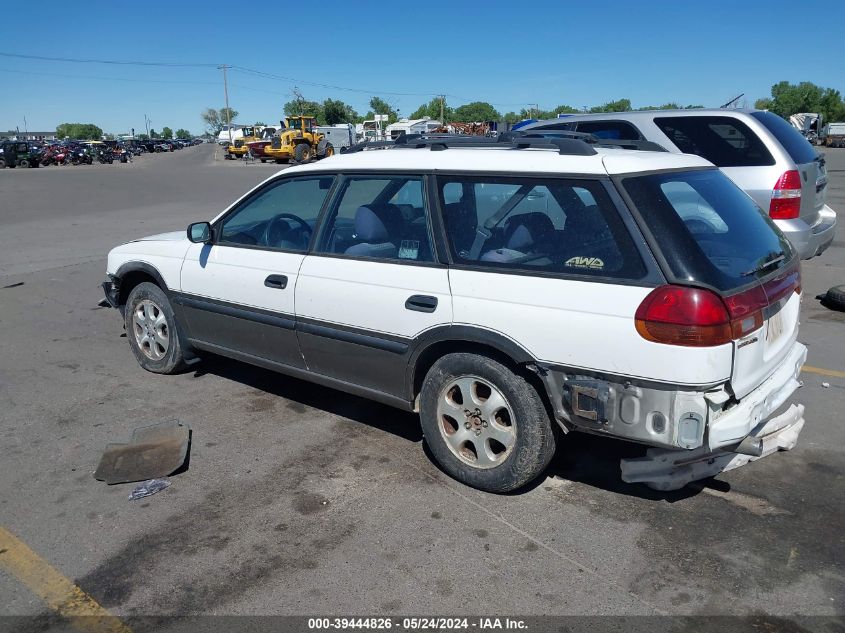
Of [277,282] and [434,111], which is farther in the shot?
[434,111]

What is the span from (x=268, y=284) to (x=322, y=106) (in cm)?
10386

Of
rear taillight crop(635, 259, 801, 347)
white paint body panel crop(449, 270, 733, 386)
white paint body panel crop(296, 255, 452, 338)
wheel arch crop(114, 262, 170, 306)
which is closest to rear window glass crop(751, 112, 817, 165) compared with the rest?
rear taillight crop(635, 259, 801, 347)

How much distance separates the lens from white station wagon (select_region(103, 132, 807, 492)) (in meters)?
3.03

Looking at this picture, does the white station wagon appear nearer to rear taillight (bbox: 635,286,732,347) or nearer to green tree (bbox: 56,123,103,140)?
rear taillight (bbox: 635,286,732,347)

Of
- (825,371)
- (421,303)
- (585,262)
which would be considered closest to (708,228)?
(585,262)

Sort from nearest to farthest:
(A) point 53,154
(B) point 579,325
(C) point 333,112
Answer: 1. (B) point 579,325
2. (A) point 53,154
3. (C) point 333,112

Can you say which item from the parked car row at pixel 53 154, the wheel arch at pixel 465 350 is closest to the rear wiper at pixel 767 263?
the wheel arch at pixel 465 350

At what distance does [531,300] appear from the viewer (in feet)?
10.9

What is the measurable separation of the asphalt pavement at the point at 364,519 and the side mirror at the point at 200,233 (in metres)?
1.16

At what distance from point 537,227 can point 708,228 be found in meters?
0.81

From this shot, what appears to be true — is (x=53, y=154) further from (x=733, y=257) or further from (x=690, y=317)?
(x=690, y=317)

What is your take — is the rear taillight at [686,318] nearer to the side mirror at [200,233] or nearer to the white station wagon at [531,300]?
the white station wagon at [531,300]

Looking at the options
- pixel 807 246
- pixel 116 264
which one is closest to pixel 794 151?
pixel 807 246

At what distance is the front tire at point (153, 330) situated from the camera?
534 cm
